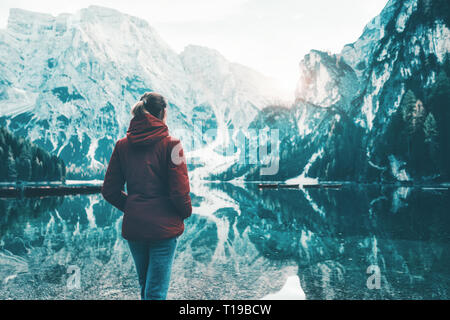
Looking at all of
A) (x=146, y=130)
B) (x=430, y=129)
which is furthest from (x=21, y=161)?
(x=146, y=130)

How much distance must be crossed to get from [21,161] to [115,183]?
12654 centimetres

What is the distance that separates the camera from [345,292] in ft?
27.8

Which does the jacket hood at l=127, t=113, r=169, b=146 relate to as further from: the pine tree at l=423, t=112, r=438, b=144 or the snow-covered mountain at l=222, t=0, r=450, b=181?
the pine tree at l=423, t=112, r=438, b=144

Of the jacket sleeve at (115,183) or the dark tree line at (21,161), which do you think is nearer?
the jacket sleeve at (115,183)

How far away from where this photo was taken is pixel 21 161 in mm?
114750

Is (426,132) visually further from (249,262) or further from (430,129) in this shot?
(249,262)

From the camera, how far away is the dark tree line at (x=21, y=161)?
10919cm

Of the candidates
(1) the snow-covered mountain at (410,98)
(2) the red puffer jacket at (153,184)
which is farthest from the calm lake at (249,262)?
(1) the snow-covered mountain at (410,98)

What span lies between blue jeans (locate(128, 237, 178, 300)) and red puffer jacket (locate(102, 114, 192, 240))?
0.50ft

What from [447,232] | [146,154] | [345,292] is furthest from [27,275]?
[447,232]

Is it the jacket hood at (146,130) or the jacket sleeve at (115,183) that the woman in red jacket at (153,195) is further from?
the jacket sleeve at (115,183)

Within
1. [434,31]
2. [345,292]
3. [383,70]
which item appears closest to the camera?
[345,292]

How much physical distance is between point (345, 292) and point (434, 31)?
134764 mm
